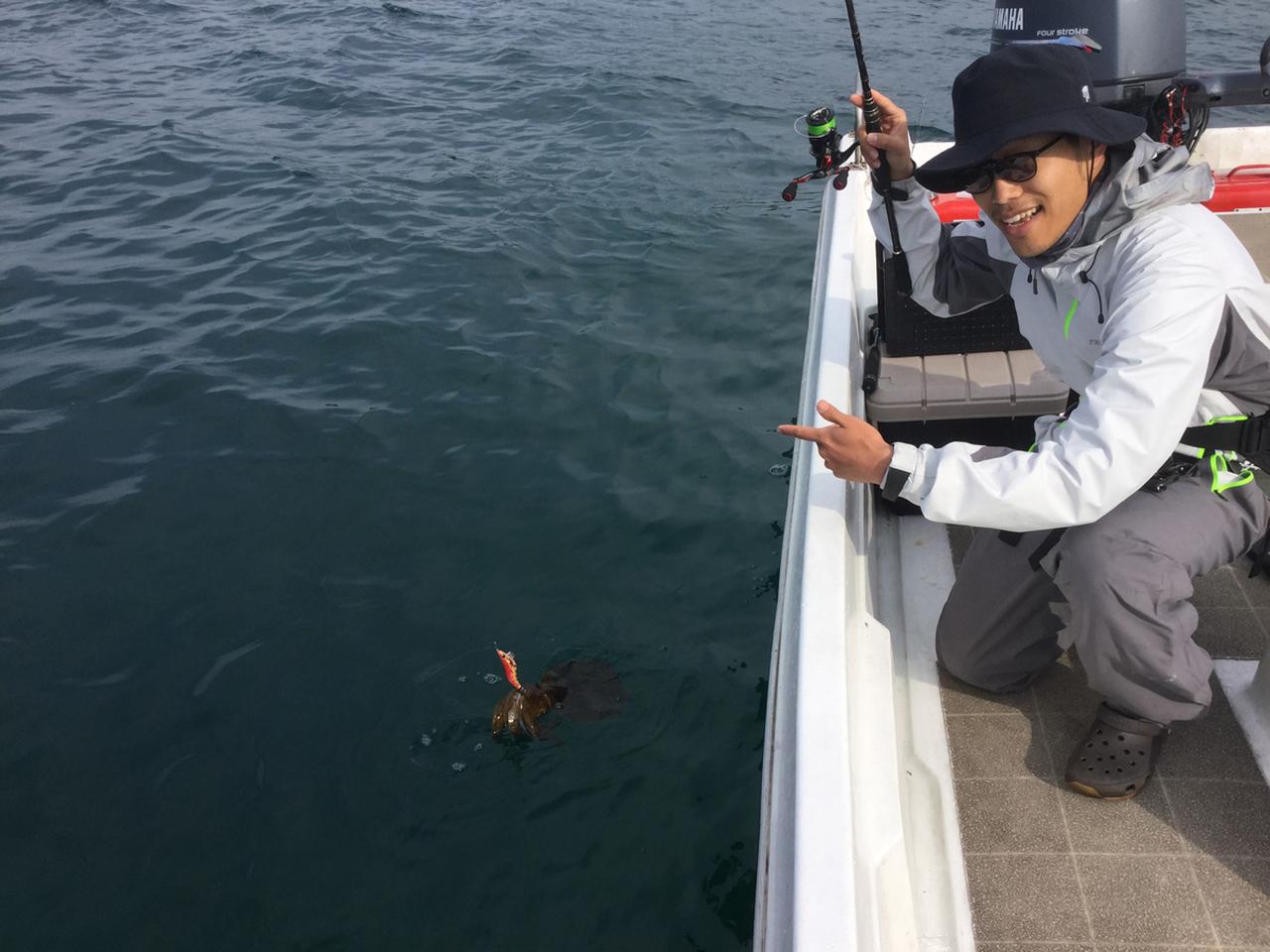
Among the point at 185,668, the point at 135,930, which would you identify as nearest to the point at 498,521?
the point at 185,668

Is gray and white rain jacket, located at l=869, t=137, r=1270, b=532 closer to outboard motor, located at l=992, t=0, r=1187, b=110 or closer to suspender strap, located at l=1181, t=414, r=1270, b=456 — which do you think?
suspender strap, located at l=1181, t=414, r=1270, b=456

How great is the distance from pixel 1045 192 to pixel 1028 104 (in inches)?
8.8

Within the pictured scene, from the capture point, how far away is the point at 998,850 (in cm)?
241

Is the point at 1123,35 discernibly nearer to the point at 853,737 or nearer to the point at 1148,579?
the point at 1148,579

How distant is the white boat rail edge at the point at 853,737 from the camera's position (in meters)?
1.96

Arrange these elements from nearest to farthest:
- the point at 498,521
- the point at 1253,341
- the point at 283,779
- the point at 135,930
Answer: the point at 1253,341, the point at 135,930, the point at 283,779, the point at 498,521

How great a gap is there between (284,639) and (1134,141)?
12.0 ft

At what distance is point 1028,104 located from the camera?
2.19 m

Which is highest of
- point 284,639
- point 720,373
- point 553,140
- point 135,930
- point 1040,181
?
Result: point 1040,181

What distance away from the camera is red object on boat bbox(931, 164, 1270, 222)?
450cm

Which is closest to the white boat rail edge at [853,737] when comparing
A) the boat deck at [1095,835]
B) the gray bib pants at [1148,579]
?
the boat deck at [1095,835]

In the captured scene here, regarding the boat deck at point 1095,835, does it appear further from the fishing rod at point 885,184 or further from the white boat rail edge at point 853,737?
the fishing rod at point 885,184

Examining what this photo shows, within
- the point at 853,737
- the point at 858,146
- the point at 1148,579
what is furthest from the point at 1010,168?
the point at 853,737

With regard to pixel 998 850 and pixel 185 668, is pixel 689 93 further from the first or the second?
pixel 998 850
